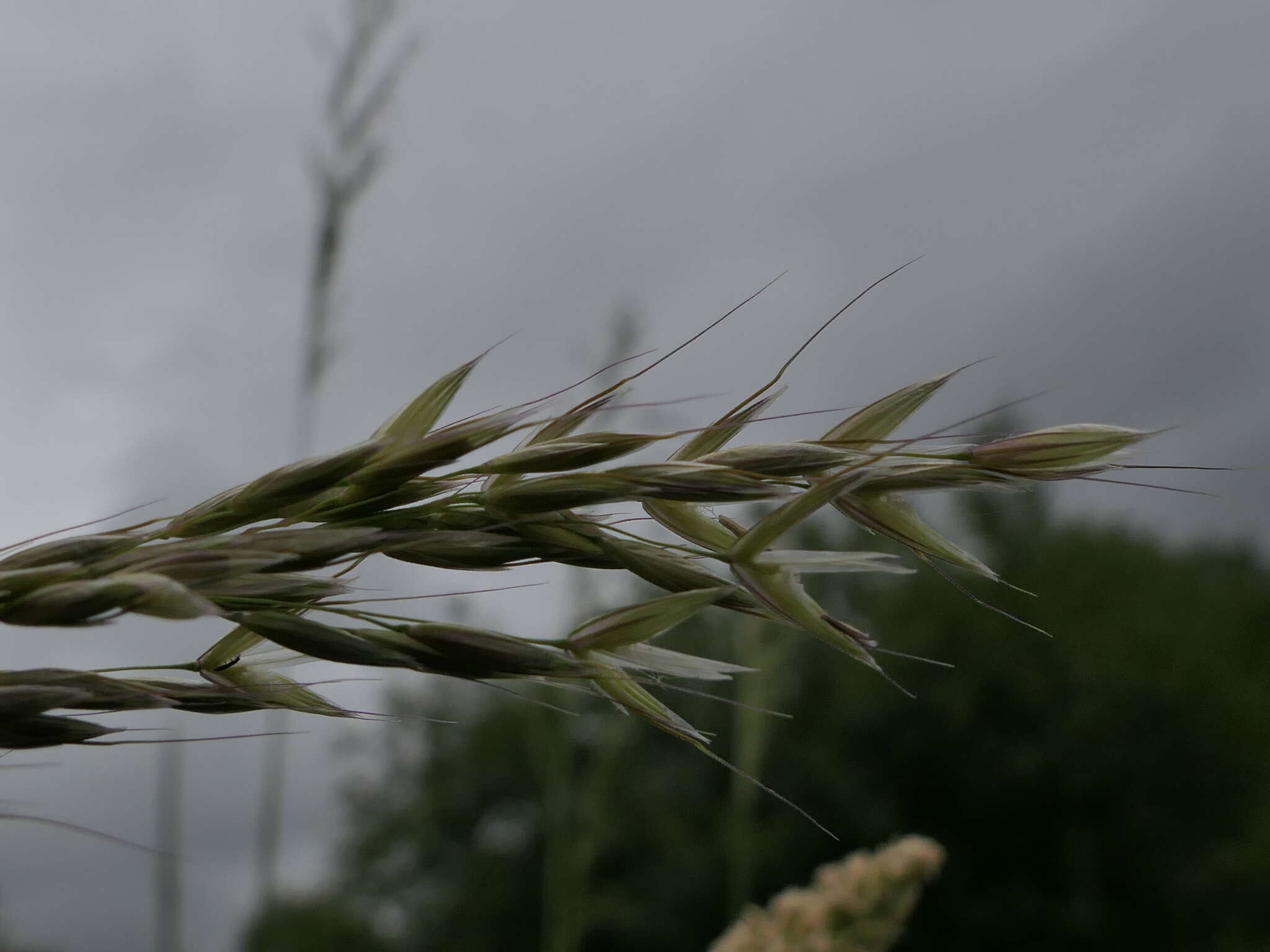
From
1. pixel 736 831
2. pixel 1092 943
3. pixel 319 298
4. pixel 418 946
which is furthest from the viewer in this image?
pixel 418 946

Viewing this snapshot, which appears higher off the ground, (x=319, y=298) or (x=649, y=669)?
(x=319, y=298)

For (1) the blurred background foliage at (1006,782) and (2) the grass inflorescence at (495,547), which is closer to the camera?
(2) the grass inflorescence at (495,547)

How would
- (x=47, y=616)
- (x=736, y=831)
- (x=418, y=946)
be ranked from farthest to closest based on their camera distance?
(x=418, y=946) < (x=736, y=831) < (x=47, y=616)

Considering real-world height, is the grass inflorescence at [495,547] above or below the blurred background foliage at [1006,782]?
above

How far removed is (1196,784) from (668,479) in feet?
99.0

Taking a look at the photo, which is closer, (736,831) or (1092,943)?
(736,831)

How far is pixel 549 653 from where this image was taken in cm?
76

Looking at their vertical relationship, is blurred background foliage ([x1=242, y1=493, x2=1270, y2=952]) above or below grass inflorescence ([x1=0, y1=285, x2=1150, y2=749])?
below

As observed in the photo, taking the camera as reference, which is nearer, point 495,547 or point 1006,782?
point 495,547

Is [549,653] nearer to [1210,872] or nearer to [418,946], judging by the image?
[1210,872]

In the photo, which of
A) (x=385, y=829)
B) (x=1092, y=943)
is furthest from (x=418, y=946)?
(x=1092, y=943)

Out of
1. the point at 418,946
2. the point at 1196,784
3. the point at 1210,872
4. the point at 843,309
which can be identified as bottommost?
the point at 418,946

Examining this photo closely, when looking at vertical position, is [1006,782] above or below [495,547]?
below

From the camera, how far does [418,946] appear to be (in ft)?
108
